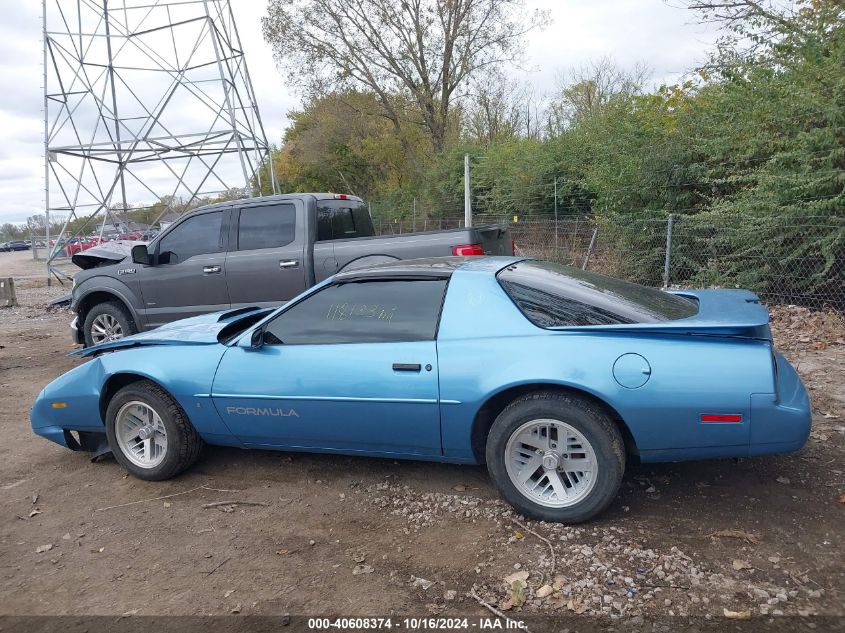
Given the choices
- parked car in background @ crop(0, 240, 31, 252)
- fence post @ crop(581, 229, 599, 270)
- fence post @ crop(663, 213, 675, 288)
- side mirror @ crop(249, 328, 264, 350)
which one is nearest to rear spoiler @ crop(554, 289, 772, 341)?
side mirror @ crop(249, 328, 264, 350)

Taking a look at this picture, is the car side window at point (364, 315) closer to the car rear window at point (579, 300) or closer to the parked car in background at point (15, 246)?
the car rear window at point (579, 300)

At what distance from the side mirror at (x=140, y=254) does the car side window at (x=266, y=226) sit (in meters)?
1.16

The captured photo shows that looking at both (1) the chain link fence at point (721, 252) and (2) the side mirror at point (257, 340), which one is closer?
(2) the side mirror at point (257, 340)

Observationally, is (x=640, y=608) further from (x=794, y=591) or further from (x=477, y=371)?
(x=477, y=371)

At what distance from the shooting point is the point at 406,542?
318 cm

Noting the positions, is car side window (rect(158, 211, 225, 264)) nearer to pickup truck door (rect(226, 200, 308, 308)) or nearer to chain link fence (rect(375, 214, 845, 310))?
pickup truck door (rect(226, 200, 308, 308))

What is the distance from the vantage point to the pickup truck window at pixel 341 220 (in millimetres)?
7004

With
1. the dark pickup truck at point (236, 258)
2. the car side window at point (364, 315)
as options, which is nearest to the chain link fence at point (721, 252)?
the dark pickup truck at point (236, 258)

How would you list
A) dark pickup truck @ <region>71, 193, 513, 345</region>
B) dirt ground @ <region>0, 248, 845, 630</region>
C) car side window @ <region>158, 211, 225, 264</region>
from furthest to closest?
car side window @ <region>158, 211, 225, 264</region>, dark pickup truck @ <region>71, 193, 513, 345</region>, dirt ground @ <region>0, 248, 845, 630</region>

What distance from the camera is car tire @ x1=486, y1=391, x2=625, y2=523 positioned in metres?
3.04

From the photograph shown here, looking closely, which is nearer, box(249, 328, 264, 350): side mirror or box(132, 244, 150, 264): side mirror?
box(249, 328, 264, 350): side mirror

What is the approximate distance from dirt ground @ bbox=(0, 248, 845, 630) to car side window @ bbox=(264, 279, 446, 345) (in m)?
0.96

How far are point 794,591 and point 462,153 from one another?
66.2ft

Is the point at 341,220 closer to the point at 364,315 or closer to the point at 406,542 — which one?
the point at 364,315
